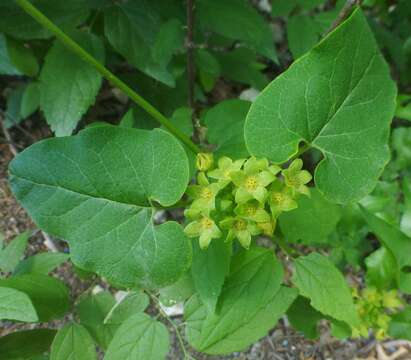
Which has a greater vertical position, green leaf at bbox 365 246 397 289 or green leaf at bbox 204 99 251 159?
green leaf at bbox 204 99 251 159

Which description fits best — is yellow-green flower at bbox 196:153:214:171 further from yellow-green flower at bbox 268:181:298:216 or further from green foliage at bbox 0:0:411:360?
yellow-green flower at bbox 268:181:298:216

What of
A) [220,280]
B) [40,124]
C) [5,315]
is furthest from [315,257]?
[40,124]

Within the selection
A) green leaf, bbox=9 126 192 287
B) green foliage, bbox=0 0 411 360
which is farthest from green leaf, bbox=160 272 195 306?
green leaf, bbox=9 126 192 287

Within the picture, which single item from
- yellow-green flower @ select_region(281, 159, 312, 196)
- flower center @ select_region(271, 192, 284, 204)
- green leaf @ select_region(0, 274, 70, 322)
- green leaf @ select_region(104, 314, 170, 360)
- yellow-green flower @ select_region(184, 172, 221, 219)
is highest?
yellow-green flower @ select_region(281, 159, 312, 196)

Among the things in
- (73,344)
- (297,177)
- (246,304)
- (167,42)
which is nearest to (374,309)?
(246,304)

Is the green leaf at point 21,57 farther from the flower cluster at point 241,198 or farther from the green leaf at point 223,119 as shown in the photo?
the flower cluster at point 241,198

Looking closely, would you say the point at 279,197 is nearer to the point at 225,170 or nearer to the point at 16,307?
the point at 225,170

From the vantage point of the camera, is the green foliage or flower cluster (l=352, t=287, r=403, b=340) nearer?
the green foliage
